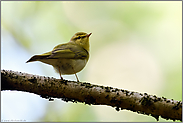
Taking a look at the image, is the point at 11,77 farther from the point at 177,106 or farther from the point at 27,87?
the point at 177,106

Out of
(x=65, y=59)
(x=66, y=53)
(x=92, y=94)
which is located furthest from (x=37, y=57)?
(x=92, y=94)

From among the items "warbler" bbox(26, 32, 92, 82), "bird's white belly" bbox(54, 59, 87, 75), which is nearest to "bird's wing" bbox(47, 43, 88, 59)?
"warbler" bbox(26, 32, 92, 82)

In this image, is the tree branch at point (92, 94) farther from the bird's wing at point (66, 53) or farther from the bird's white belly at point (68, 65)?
the bird's white belly at point (68, 65)

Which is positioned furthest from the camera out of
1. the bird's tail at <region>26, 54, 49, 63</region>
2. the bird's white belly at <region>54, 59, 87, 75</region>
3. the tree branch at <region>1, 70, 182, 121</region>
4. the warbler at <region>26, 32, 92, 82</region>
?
the bird's white belly at <region>54, 59, 87, 75</region>

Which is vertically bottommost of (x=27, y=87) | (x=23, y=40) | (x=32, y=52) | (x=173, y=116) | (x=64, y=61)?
(x=173, y=116)

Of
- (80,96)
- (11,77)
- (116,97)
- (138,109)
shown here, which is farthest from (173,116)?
(11,77)

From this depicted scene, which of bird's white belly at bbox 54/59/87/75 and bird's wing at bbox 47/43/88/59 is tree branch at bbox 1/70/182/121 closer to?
bird's wing at bbox 47/43/88/59

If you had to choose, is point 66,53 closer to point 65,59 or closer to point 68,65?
point 65,59

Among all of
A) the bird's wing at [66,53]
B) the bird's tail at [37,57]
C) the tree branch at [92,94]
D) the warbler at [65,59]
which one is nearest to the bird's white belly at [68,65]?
the warbler at [65,59]
